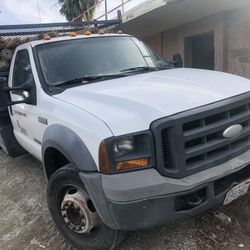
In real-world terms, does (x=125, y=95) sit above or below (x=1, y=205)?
above

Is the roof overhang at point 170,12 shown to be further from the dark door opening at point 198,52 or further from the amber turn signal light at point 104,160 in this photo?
the amber turn signal light at point 104,160

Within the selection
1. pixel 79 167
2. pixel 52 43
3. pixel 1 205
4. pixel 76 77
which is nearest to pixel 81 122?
pixel 79 167

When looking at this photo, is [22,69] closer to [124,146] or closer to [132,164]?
[124,146]

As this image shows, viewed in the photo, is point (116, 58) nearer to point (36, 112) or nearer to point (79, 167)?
point (36, 112)

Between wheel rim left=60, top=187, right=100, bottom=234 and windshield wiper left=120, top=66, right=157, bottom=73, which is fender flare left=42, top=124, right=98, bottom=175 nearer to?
wheel rim left=60, top=187, right=100, bottom=234

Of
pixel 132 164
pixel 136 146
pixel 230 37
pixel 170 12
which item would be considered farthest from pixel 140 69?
pixel 230 37

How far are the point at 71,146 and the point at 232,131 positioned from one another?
1388mm

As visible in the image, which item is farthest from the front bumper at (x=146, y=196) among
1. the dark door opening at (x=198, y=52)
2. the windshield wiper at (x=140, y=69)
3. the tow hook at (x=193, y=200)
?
the dark door opening at (x=198, y=52)

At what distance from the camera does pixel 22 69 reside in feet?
15.5

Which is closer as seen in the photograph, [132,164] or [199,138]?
[132,164]

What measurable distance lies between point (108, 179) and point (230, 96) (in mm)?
1319

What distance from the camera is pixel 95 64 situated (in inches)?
163

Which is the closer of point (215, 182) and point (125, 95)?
point (215, 182)

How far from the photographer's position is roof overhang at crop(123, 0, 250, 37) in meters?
9.15
